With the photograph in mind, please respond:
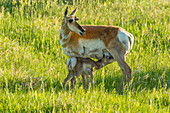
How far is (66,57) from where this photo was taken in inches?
297

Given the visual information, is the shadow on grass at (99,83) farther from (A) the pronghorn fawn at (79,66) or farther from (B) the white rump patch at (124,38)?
(B) the white rump patch at (124,38)

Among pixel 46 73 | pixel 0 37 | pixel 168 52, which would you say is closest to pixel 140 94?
pixel 46 73

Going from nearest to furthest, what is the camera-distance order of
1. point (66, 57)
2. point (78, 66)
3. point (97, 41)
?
1. point (97, 41)
2. point (78, 66)
3. point (66, 57)

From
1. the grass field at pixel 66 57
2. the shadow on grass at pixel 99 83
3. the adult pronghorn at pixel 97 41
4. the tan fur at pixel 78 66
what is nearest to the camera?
the grass field at pixel 66 57

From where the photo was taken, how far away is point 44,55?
7586 mm

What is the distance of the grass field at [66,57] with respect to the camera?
15.6ft

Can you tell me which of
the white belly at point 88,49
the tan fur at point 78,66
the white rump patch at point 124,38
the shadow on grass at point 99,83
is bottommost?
the shadow on grass at point 99,83

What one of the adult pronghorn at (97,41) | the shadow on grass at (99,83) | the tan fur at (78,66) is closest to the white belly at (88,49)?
the adult pronghorn at (97,41)

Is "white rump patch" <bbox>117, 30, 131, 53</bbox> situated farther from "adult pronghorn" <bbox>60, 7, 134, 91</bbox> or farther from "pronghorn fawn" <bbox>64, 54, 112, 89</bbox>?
"pronghorn fawn" <bbox>64, 54, 112, 89</bbox>

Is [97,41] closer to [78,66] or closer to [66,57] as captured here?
[78,66]

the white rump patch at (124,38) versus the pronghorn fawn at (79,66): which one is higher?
the white rump patch at (124,38)

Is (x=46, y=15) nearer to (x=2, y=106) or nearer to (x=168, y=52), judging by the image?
(x=168, y=52)

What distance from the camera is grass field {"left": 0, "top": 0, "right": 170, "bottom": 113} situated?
476 cm

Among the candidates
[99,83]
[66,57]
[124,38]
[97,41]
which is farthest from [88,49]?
[66,57]
